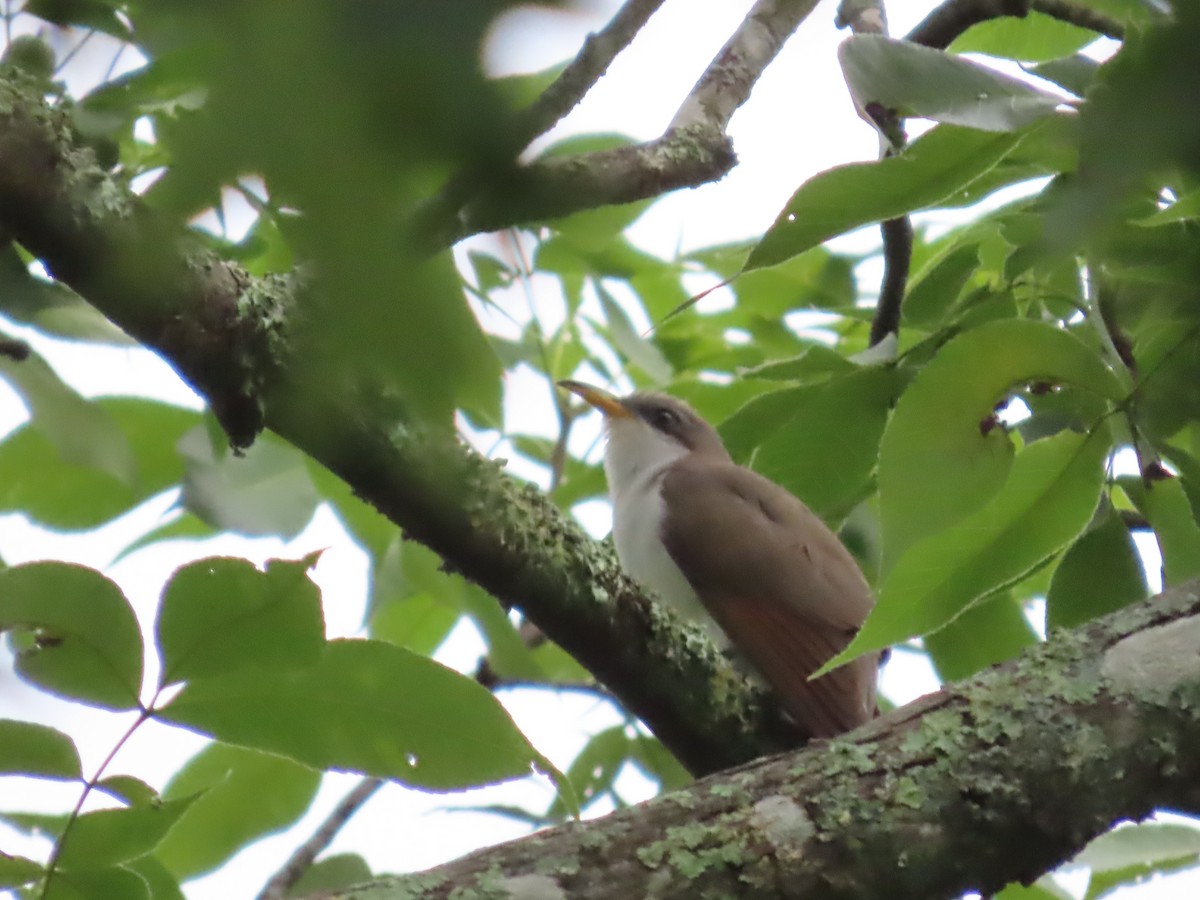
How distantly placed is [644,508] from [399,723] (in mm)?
2810

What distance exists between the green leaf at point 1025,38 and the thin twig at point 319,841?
7.35 ft

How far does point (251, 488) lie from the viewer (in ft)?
10.3

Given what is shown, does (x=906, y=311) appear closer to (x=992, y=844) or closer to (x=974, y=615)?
(x=974, y=615)

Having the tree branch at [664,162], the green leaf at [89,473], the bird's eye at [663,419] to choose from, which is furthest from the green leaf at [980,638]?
the bird's eye at [663,419]

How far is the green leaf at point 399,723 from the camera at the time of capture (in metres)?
2.03

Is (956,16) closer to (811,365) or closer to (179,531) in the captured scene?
(811,365)

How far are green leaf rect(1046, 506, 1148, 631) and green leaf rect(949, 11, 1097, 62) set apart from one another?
1018 millimetres

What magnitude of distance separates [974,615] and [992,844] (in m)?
0.89

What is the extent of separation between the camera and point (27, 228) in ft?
5.65

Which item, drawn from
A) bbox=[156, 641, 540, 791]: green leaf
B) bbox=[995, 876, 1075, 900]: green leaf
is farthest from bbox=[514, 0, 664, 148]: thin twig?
bbox=[995, 876, 1075, 900]: green leaf

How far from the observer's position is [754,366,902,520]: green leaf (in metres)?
2.59

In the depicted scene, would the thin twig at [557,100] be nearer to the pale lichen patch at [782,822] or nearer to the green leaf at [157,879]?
the pale lichen patch at [782,822]

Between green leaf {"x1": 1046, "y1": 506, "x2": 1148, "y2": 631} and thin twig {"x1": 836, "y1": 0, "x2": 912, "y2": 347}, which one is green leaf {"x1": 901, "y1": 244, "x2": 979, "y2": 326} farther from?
green leaf {"x1": 1046, "y1": 506, "x2": 1148, "y2": 631}

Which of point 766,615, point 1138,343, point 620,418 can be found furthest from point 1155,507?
point 620,418
